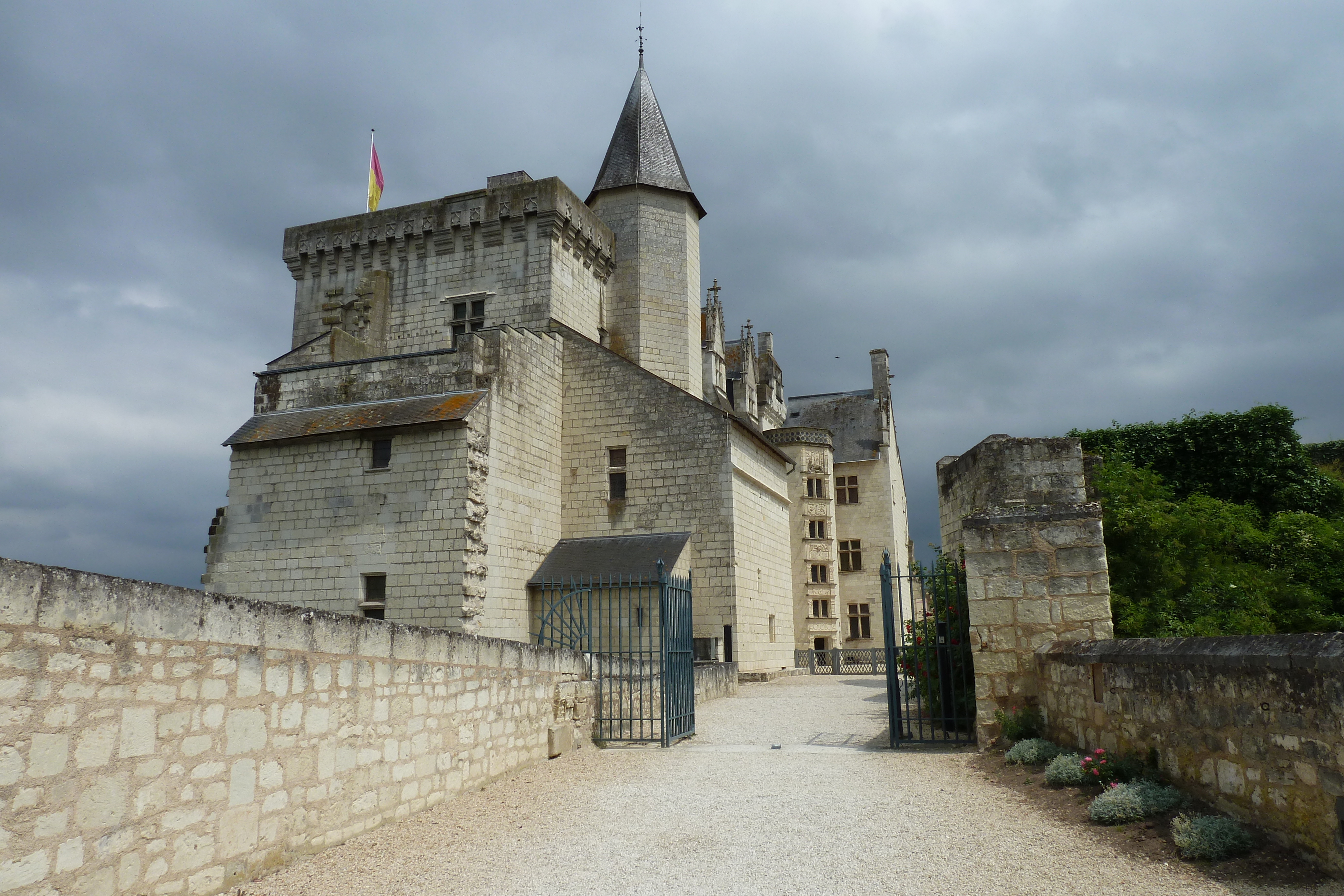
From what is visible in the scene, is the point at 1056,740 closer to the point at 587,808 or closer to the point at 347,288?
the point at 587,808

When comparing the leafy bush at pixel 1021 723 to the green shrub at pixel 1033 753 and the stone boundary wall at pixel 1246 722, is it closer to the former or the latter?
the green shrub at pixel 1033 753

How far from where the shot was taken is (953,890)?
4164mm

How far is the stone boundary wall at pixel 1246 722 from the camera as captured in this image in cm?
361

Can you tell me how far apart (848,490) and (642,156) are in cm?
1482

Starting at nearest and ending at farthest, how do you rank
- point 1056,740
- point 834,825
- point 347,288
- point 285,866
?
1. point 285,866
2. point 834,825
3. point 1056,740
4. point 347,288

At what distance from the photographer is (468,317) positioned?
2083 centimetres

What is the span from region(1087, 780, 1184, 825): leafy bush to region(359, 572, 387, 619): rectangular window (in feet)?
42.5

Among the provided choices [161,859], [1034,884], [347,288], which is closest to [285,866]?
[161,859]

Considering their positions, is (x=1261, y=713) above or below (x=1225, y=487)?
below

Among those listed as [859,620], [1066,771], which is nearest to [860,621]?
[859,620]

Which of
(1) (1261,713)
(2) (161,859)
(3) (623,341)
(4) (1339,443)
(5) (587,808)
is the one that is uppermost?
(3) (623,341)

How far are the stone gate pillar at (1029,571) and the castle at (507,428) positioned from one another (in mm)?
9598

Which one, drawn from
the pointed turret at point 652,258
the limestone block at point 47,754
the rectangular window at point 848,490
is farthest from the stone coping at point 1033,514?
the rectangular window at point 848,490

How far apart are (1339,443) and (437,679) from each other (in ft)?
84.5
